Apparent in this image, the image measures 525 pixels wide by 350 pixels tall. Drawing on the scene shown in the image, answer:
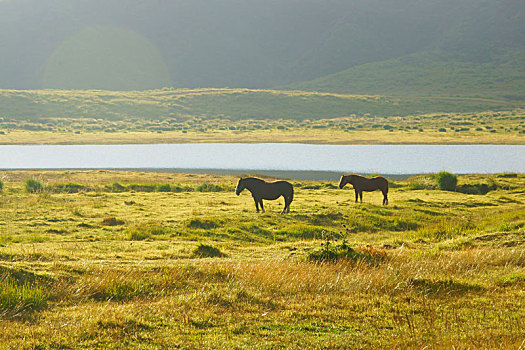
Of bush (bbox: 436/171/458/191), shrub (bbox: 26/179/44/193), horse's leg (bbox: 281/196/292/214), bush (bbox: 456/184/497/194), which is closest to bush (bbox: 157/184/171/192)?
shrub (bbox: 26/179/44/193)

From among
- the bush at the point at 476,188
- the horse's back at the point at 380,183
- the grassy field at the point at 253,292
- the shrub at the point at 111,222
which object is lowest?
the bush at the point at 476,188

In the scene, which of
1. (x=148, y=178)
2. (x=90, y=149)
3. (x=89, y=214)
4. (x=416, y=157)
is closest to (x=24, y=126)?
(x=90, y=149)

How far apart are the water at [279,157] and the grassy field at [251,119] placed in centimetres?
981

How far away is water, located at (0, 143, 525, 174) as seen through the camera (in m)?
66.3

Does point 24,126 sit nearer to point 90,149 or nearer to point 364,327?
point 90,149

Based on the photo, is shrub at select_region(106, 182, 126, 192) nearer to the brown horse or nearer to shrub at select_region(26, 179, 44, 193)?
shrub at select_region(26, 179, 44, 193)

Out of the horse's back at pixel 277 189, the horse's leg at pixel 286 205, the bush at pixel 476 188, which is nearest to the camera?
the horse's back at pixel 277 189

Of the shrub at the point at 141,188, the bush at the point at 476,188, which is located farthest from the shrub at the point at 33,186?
the bush at the point at 476,188

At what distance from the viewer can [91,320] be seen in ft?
28.5

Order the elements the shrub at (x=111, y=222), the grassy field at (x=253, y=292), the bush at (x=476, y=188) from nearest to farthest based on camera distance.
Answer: the grassy field at (x=253, y=292), the shrub at (x=111, y=222), the bush at (x=476, y=188)

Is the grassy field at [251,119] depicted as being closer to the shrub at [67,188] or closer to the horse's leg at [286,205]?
the shrub at [67,188]

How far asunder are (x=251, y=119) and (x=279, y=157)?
66.3 meters

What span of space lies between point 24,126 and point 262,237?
110346 millimetres

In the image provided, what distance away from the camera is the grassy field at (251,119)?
10212 centimetres
